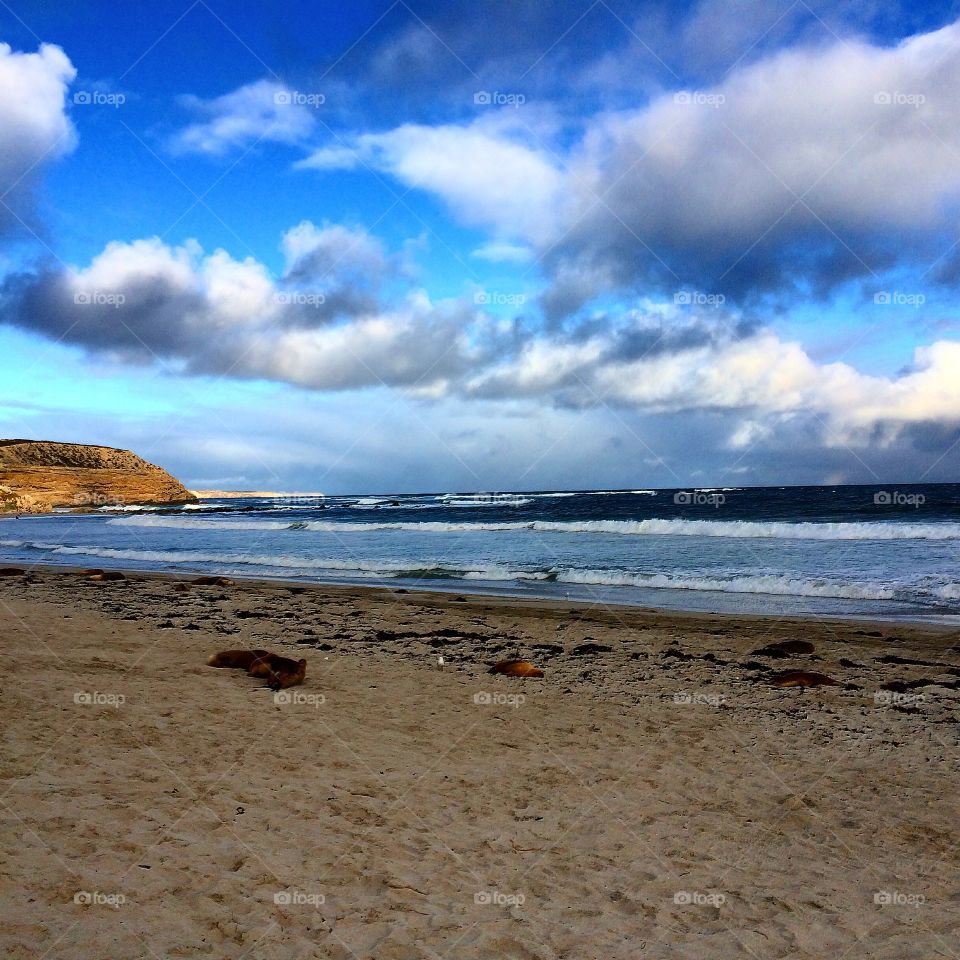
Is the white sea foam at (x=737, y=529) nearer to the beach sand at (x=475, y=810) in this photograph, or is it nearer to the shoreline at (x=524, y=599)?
the shoreline at (x=524, y=599)

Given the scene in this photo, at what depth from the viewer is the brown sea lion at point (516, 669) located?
8.55m

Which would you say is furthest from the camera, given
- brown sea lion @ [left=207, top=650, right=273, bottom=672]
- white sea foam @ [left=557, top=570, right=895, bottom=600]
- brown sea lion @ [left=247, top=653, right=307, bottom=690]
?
white sea foam @ [left=557, top=570, right=895, bottom=600]

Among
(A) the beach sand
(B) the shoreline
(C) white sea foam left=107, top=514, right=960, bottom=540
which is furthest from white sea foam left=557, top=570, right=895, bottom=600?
(C) white sea foam left=107, top=514, right=960, bottom=540

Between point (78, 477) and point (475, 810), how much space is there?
10501 centimetres

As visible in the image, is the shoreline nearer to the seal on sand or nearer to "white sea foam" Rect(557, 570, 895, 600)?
"white sea foam" Rect(557, 570, 895, 600)

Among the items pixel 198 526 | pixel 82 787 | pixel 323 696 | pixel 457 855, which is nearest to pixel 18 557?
pixel 198 526

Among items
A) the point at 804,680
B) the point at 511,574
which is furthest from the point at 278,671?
the point at 511,574

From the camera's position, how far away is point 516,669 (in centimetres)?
862

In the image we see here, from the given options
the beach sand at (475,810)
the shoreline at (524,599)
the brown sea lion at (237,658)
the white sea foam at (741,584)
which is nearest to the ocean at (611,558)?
the white sea foam at (741,584)

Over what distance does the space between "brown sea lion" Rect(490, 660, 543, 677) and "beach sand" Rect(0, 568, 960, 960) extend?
0.17 meters

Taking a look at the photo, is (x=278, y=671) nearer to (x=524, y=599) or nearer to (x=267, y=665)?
(x=267, y=665)

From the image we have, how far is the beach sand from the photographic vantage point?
3336 mm

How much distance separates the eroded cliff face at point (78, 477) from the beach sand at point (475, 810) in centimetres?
7960

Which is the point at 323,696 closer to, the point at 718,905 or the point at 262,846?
the point at 262,846
